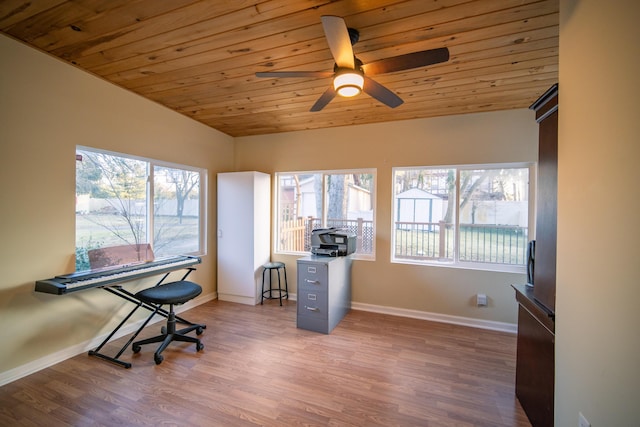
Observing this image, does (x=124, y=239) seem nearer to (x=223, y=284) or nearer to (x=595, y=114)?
(x=223, y=284)

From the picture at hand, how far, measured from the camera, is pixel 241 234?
3805 mm

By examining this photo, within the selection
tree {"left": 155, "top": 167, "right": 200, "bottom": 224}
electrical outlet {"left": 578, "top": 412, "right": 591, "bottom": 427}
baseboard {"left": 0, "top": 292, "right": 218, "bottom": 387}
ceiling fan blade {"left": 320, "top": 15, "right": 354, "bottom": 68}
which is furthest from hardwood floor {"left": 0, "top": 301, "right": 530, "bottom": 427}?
ceiling fan blade {"left": 320, "top": 15, "right": 354, "bottom": 68}

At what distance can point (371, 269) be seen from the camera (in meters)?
3.61

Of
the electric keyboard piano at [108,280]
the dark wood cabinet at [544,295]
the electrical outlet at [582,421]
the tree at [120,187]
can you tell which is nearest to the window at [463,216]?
the dark wood cabinet at [544,295]

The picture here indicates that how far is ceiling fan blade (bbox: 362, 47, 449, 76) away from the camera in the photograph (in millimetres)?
1487

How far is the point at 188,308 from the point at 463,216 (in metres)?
3.74

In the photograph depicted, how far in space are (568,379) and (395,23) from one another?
7.16ft

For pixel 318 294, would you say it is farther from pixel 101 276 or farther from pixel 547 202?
pixel 547 202

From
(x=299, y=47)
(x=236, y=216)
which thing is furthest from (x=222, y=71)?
(x=236, y=216)

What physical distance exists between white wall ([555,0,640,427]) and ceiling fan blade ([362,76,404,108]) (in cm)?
90

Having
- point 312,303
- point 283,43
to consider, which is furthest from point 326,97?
point 312,303

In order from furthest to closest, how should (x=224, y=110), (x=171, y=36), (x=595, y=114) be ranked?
(x=224, y=110), (x=171, y=36), (x=595, y=114)

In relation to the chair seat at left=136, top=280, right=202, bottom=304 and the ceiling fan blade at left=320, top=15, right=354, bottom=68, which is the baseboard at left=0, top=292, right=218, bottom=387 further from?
the ceiling fan blade at left=320, top=15, right=354, bottom=68

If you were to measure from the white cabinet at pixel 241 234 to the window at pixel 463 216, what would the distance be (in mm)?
1883
